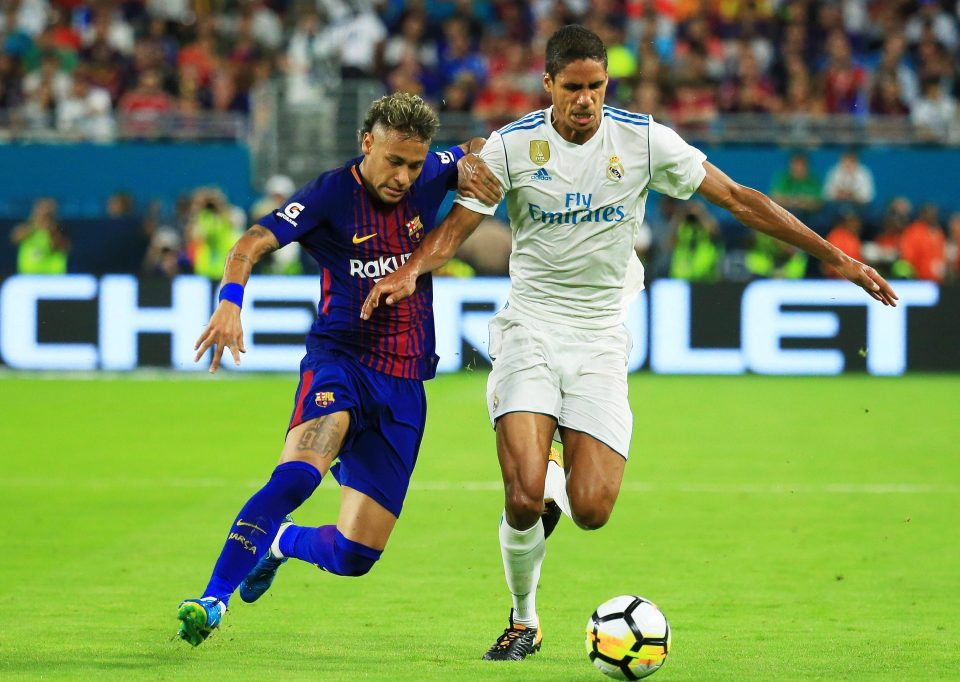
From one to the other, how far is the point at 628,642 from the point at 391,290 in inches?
60.5

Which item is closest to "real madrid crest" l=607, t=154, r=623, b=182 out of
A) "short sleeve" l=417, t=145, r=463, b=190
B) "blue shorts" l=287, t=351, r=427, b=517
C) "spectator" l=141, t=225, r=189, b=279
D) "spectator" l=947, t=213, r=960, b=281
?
"short sleeve" l=417, t=145, r=463, b=190

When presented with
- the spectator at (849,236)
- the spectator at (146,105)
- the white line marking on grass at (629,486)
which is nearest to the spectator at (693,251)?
the spectator at (849,236)

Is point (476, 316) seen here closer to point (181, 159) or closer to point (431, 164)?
point (181, 159)

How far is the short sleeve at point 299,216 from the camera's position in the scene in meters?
5.71

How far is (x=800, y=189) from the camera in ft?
58.9

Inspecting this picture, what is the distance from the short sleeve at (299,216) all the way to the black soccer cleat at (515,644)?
5.38 ft

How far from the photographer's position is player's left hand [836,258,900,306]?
5.80 m

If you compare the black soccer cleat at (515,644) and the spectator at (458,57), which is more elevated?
the spectator at (458,57)

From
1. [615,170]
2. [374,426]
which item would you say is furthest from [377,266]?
[615,170]

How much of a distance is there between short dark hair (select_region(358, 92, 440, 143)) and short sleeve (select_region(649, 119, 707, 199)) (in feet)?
2.86

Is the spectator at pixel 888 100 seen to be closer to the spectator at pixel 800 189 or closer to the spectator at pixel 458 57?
the spectator at pixel 800 189

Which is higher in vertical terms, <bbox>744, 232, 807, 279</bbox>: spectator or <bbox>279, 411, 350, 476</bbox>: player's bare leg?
<bbox>744, 232, 807, 279</bbox>: spectator

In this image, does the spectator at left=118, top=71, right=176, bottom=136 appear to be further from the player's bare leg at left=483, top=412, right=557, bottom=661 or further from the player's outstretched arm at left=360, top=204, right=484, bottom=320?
the player's bare leg at left=483, top=412, right=557, bottom=661

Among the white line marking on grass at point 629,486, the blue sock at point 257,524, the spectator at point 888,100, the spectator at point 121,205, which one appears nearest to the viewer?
the blue sock at point 257,524
